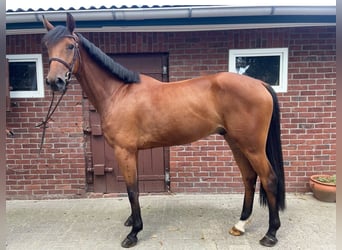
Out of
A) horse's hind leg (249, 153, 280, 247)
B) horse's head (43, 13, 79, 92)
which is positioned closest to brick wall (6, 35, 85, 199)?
horse's head (43, 13, 79, 92)

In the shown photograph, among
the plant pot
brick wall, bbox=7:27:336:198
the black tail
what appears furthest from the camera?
brick wall, bbox=7:27:336:198

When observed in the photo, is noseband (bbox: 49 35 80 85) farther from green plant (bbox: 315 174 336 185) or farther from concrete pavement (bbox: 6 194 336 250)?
green plant (bbox: 315 174 336 185)

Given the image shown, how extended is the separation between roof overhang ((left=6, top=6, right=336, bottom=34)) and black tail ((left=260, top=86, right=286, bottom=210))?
106 cm

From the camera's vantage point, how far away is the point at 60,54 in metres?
2.30

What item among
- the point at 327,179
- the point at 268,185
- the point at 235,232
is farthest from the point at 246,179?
the point at 327,179

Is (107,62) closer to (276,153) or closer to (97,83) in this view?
(97,83)

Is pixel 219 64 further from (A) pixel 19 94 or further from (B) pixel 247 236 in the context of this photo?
(A) pixel 19 94

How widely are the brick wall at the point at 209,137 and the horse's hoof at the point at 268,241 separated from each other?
1.25 m

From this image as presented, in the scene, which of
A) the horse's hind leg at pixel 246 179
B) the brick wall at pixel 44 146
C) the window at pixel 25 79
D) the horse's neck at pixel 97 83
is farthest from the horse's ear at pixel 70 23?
the horse's hind leg at pixel 246 179

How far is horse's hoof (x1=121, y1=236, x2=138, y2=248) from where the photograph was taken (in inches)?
99.6

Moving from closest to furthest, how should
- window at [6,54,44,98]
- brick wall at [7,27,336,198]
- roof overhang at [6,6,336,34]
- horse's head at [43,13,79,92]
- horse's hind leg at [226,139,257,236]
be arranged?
horse's head at [43,13,79,92], horse's hind leg at [226,139,257,236], roof overhang at [6,6,336,34], brick wall at [7,27,336,198], window at [6,54,44,98]

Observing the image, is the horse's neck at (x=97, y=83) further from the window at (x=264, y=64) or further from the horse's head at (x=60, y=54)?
the window at (x=264, y=64)

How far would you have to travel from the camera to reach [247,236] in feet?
8.82

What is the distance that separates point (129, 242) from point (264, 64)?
2.80m
